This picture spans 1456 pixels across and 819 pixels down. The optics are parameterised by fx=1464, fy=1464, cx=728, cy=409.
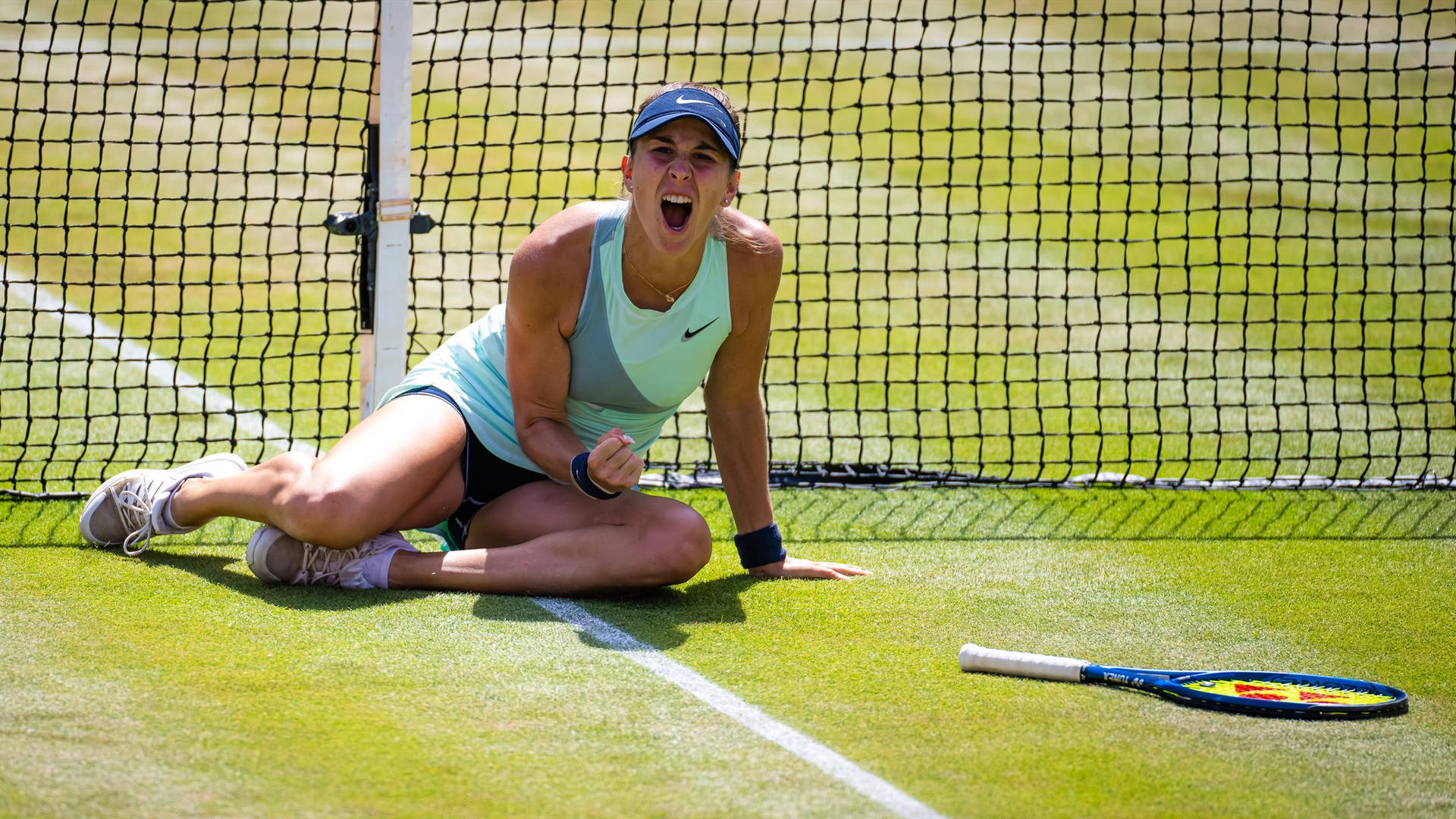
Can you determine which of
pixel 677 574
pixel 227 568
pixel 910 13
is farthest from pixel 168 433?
pixel 910 13

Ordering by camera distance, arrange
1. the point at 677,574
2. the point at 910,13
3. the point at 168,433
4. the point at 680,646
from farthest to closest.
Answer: the point at 910,13 → the point at 168,433 → the point at 677,574 → the point at 680,646

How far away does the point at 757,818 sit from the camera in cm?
271

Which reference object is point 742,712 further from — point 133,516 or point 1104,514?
point 1104,514

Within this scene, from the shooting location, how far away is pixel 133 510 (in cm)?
450

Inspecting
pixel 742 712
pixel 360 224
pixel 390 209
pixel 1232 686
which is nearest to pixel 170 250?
pixel 360 224

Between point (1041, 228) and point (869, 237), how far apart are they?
1.46 metres

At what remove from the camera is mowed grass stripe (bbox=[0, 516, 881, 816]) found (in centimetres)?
275

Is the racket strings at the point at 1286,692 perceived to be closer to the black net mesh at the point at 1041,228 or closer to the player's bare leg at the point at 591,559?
the player's bare leg at the point at 591,559

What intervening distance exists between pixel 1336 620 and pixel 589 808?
2578 mm

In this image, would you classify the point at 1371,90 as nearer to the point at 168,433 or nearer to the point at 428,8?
the point at 428,8

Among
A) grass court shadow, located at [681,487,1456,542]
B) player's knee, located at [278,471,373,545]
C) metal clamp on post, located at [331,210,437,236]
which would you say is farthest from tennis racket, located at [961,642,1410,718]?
metal clamp on post, located at [331,210,437,236]

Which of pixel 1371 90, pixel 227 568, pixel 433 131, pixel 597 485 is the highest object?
pixel 1371 90

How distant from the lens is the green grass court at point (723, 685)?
111 inches

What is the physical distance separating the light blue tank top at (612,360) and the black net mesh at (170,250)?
1521 millimetres
